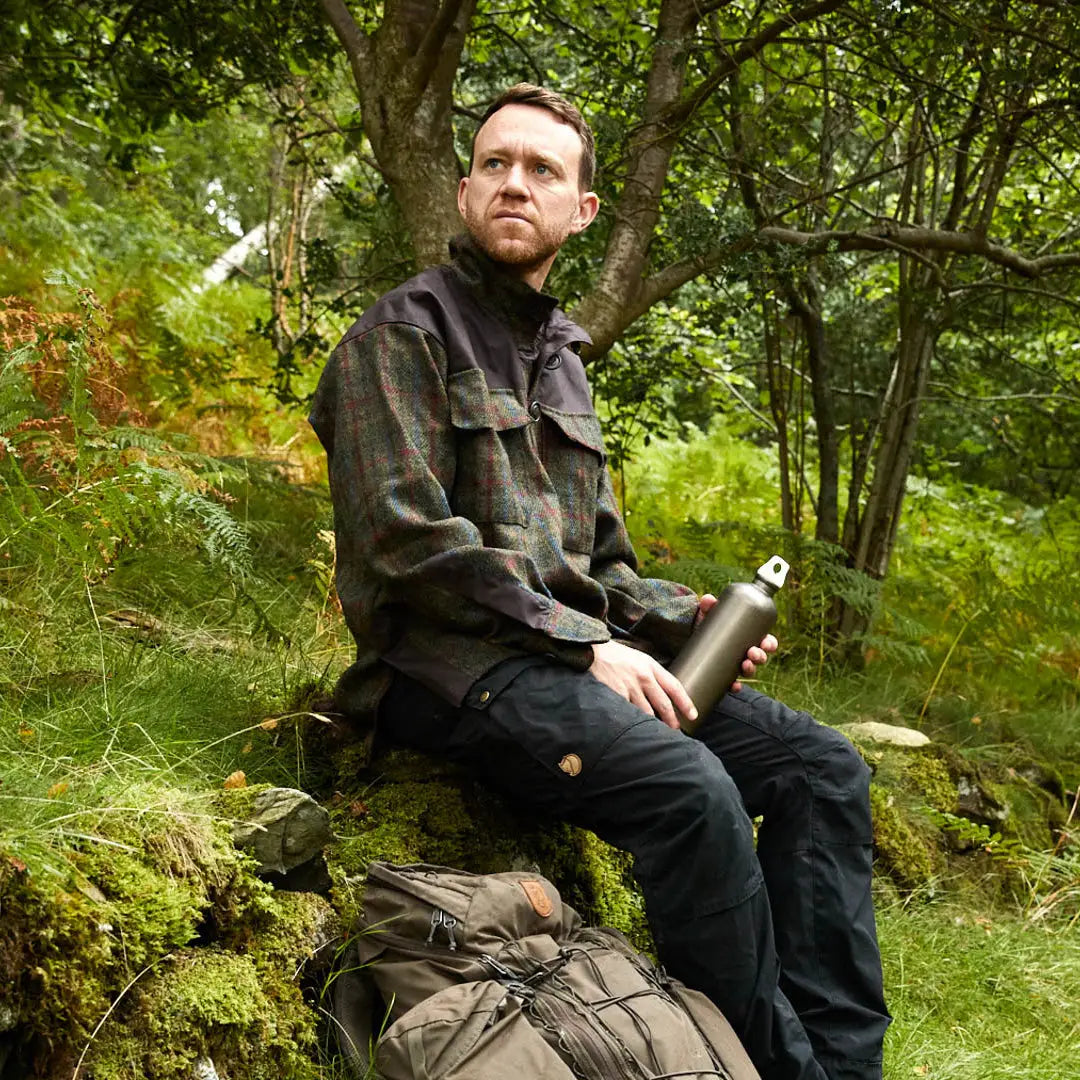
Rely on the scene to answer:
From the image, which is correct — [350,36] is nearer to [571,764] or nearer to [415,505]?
[415,505]

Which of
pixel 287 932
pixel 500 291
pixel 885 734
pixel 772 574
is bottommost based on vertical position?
pixel 885 734

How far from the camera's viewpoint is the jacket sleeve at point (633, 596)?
3.23m

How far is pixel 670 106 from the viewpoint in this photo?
437 centimetres

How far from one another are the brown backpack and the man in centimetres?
19

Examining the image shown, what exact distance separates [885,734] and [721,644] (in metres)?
2.27

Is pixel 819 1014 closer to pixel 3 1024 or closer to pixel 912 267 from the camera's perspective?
pixel 3 1024

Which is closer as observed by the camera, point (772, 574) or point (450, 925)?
point (450, 925)

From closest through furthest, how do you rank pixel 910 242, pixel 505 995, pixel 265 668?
pixel 505 995
pixel 265 668
pixel 910 242

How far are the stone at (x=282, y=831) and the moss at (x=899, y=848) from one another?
2515 mm

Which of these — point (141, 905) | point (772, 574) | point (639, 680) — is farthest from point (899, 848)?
point (141, 905)

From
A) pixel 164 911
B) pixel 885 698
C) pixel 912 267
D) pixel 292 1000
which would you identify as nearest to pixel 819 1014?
pixel 292 1000

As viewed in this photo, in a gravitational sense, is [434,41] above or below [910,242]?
above

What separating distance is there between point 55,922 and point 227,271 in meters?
13.8

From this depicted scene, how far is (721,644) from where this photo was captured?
9.70 feet
